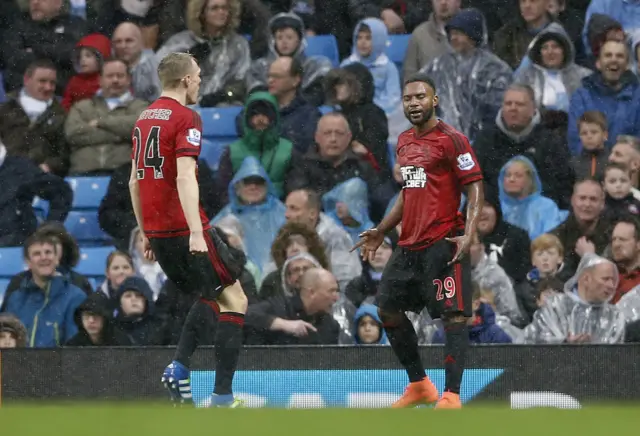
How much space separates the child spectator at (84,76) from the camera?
11953mm

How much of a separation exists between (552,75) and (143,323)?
12.6 ft

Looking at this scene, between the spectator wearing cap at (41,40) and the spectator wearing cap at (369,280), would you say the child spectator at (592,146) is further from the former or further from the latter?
the spectator wearing cap at (41,40)

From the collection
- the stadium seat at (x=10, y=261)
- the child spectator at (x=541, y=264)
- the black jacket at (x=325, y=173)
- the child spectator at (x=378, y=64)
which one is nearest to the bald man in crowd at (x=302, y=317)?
the child spectator at (x=541, y=264)

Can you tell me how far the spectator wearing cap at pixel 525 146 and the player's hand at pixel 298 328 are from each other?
2176 mm

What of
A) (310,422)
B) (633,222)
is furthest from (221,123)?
(310,422)

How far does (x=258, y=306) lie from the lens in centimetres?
920

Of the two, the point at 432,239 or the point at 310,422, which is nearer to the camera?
the point at 310,422

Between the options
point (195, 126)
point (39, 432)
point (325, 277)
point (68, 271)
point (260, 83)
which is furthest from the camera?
point (260, 83)

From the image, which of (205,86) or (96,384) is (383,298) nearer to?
(96,384)

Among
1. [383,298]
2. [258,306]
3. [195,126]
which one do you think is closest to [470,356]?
[383,298]

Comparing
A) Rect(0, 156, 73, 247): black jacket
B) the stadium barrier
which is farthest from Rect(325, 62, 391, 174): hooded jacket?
the stadium barrier

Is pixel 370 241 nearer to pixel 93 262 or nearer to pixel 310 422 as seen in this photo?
pixel 310 422

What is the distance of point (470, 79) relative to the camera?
1092 centimetres

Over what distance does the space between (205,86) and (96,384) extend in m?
4.09
